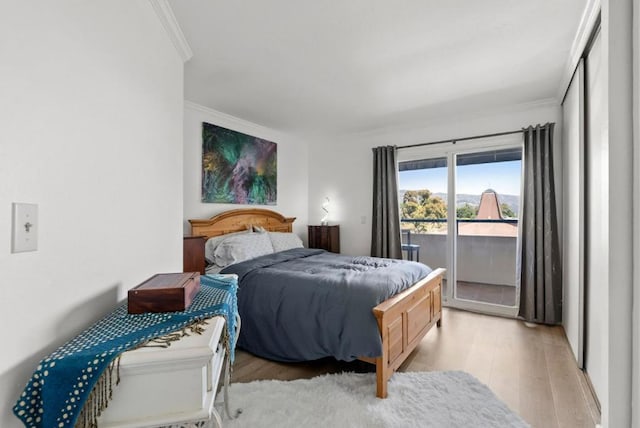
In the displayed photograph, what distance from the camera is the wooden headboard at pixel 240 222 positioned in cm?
336

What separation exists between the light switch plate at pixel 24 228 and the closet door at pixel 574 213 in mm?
3238

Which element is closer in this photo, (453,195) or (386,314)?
(386,314)

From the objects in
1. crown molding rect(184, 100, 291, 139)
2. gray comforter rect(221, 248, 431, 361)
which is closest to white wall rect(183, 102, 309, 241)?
crown molding rect(184, 100, 291, 139)

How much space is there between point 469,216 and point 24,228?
13.6 ft

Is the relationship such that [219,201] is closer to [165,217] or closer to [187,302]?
[165,217]

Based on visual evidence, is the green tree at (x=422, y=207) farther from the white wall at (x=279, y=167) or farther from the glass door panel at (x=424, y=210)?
the white wall at (x=279, y=167)

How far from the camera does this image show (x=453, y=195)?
3953mm

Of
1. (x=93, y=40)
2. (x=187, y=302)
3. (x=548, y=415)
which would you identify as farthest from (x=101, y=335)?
(x=548, y=415)

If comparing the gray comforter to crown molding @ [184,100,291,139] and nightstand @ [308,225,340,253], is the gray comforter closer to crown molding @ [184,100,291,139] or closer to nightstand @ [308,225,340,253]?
nightstand @ [308,225,340,253]

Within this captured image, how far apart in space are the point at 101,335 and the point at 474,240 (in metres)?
4.04

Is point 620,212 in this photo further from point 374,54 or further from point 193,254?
point 193,254

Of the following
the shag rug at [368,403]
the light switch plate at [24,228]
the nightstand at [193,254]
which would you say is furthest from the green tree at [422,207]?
the light switch plate at [24,228]

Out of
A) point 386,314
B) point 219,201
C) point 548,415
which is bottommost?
point 548,415

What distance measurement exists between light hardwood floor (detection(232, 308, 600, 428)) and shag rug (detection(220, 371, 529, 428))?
14 centimetres
